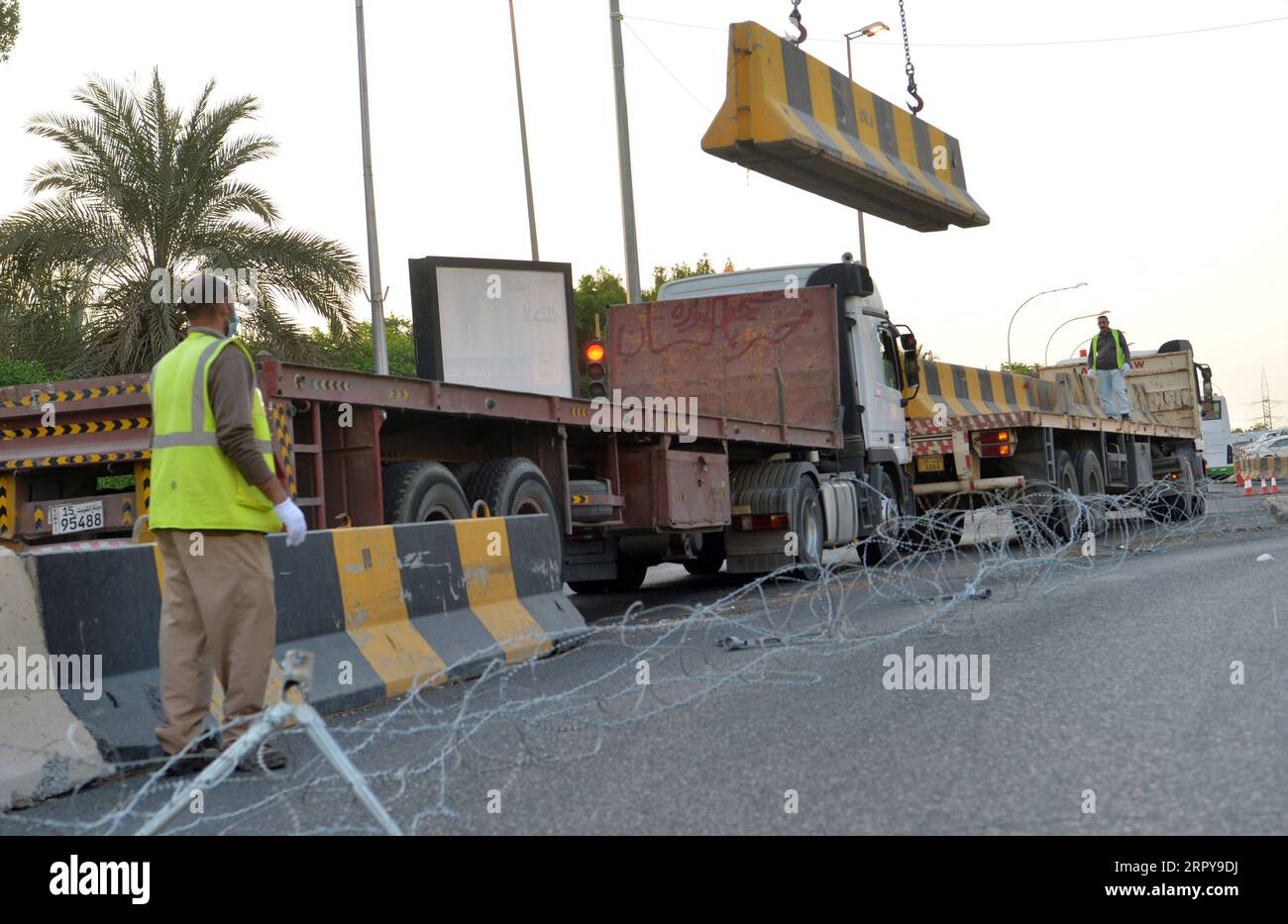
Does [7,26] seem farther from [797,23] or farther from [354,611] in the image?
[354,611]

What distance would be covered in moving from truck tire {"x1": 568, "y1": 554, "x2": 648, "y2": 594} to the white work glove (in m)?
8.74

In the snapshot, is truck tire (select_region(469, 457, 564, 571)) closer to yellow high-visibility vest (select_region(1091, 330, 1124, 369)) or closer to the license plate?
the license plate

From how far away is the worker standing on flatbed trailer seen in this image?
20.7 meters

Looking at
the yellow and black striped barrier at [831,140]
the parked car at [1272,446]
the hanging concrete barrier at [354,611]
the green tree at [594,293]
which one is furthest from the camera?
the green tree at [594,293]

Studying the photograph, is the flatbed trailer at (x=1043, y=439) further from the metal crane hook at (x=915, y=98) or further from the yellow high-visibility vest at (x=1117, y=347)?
the metal crane hook at (x=915, y=98)

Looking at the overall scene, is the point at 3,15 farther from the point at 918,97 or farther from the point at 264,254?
the point at 918,97

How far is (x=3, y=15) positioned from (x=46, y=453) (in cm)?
1576

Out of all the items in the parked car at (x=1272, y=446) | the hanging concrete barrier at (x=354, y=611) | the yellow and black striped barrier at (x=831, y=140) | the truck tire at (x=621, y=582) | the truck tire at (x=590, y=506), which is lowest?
the truck tire at (x=621, y=582)

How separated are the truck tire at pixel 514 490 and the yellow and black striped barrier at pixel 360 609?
0.50 metres

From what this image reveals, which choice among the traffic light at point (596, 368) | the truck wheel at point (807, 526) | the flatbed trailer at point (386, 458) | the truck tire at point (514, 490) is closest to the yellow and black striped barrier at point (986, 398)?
the truck wheel at point (807, 526)

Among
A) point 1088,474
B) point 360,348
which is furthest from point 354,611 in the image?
point 360,348

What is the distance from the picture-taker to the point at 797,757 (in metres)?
4.48

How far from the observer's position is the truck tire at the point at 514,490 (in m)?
8.79
